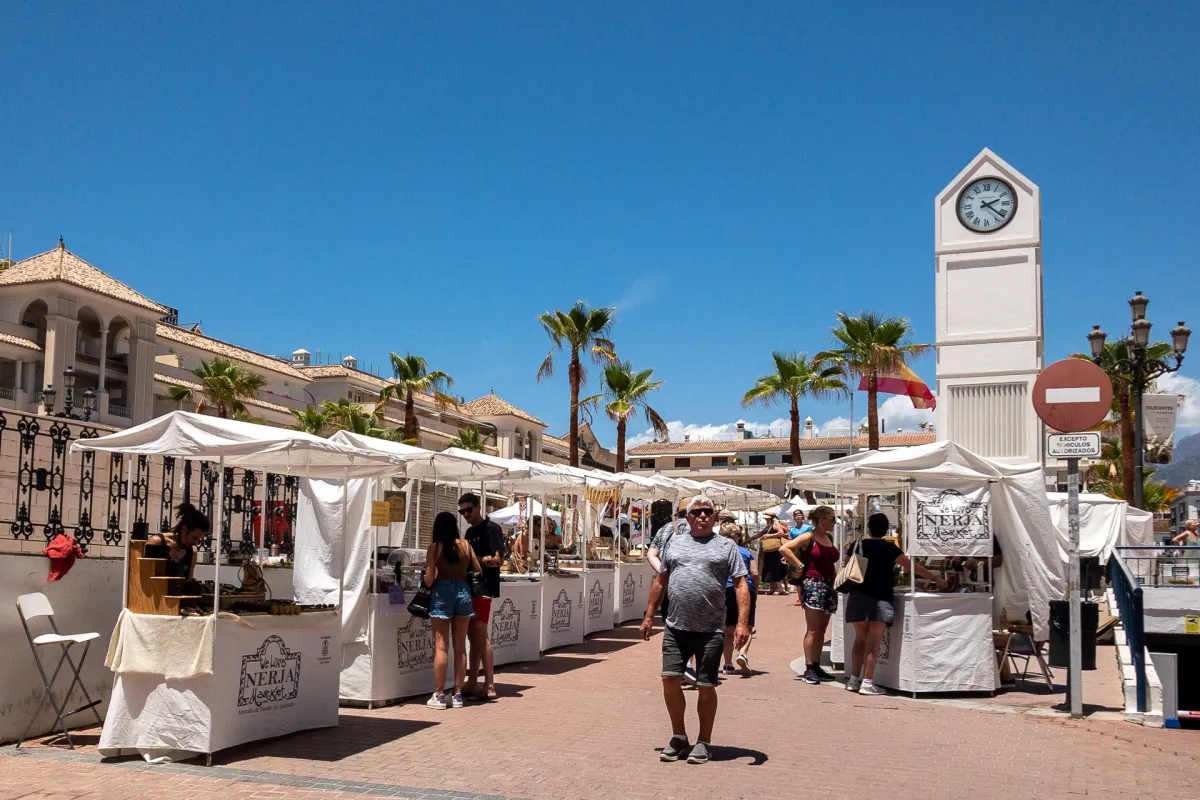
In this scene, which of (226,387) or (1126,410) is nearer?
(1126,410)

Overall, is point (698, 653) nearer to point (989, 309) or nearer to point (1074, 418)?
point (1074, 418)

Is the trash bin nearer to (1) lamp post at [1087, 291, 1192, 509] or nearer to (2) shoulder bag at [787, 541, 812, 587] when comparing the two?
(2) shoulder bag at [787, 541, 812, 587]

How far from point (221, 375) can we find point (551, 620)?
126 ft

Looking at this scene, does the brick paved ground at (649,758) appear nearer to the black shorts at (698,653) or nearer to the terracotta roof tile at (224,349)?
the black shorts at (698,653)

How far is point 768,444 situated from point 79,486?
85.1 metres

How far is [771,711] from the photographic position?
1028 centimetres

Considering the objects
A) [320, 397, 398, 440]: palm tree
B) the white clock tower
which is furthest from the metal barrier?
[320, 397, 398, 440]: palm tree

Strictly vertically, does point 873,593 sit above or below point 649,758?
above

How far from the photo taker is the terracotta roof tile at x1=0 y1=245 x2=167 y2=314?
4788 cm

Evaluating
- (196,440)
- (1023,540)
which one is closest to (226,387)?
(1023,540)

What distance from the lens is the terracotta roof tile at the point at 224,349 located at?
198 feet

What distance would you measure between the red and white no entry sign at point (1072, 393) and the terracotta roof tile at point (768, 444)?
7579 cm

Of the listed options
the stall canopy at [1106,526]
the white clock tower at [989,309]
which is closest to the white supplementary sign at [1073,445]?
the stall canopy at [1106,526]

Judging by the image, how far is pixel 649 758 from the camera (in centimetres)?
798
